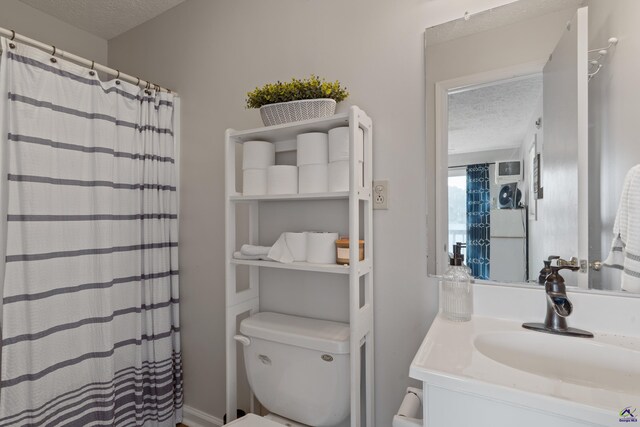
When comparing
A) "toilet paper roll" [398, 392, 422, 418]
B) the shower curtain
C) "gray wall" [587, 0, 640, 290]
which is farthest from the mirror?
the shower curtain

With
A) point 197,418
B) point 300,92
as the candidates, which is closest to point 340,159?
point 300,92

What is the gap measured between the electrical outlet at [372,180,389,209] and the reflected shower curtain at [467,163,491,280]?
0.96ft

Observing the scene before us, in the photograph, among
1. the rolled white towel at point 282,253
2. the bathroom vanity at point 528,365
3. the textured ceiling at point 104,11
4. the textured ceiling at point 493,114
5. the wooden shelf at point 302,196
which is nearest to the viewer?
the bathroom vanity at point 528,365

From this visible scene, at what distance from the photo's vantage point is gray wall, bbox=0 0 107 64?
1.83 meters

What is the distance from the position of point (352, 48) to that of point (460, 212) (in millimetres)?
797

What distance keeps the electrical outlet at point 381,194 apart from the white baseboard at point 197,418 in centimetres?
143

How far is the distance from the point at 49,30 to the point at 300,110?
6.19 ft

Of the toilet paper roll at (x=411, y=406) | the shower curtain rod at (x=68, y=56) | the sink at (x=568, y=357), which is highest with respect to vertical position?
the shower curtain rod at (x=68, y=56)

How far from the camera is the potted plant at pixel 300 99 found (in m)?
1.21

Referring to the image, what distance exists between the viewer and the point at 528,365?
0.89m

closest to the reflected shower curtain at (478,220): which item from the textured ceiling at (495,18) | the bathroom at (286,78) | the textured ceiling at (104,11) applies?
the bathroom at (286,78)

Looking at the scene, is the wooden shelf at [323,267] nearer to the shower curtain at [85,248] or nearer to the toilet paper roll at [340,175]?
the toilet paper roll at [340,175]

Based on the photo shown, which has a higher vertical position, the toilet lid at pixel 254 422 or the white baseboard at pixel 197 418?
the toilet lid at pixel 254 422

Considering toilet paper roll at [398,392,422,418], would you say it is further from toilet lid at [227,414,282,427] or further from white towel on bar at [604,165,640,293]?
white towel on bar at [604,165,640,293]
